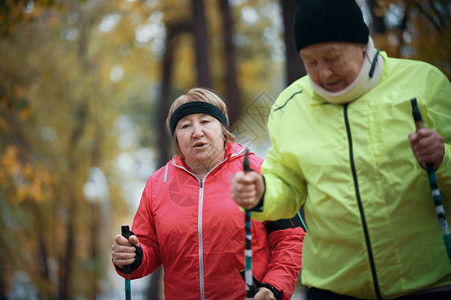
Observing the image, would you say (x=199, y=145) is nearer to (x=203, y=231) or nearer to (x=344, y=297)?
Answer: (x=203, y=231)

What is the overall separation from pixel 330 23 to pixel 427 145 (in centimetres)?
66

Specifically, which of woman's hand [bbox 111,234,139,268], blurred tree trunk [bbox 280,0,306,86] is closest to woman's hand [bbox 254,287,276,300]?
woman's hand [bbox 111,234,139,268]

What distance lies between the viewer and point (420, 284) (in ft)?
6.81

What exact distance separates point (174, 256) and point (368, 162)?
4.71 feet

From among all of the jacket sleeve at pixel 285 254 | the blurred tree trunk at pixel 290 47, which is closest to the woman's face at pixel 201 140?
the jacket sleeve at pixel 285 254

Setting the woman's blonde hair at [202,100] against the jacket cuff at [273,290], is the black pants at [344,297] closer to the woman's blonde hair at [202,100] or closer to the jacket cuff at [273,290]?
the jacket cuff at [273,290]

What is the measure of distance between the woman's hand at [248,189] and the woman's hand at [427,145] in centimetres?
67

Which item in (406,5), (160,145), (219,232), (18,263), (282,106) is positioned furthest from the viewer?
(160,145)

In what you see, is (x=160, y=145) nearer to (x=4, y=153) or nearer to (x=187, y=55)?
(x=187, y=55)

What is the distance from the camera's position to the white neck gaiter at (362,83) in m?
2.19

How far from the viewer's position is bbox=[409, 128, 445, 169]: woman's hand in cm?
200

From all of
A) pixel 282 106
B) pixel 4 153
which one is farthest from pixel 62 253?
pixel 282 106

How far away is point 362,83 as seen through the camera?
2191mm

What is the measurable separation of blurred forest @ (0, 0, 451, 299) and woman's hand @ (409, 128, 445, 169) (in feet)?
14.3
